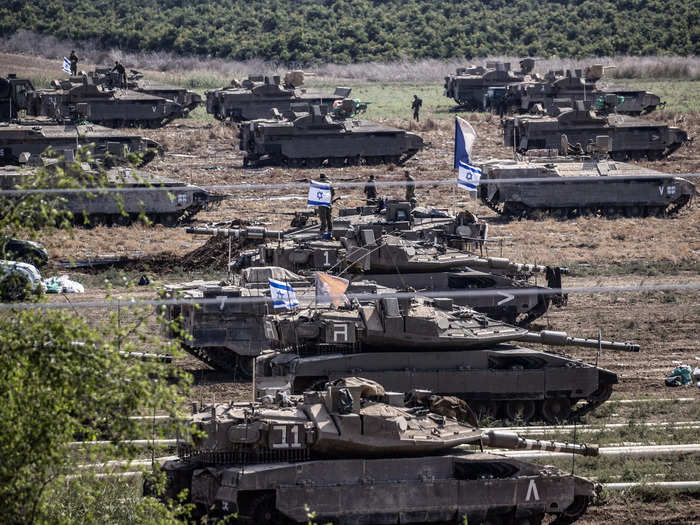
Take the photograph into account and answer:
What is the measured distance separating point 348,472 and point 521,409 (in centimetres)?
658

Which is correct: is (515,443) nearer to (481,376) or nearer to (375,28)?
(481,376)

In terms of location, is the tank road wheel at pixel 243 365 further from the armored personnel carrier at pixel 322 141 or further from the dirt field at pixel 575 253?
the armored personnel carrier at pixel 322 141

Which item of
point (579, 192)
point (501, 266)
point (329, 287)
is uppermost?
point (329, 287)

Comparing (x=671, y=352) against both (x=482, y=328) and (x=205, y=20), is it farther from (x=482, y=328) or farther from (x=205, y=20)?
(x=205, y=20)

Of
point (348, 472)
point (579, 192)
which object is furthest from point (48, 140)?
point (348, 472)

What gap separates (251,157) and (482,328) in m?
30.6

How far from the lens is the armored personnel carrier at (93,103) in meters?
55.7

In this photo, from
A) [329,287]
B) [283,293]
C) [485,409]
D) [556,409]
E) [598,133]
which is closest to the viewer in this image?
[329,287]

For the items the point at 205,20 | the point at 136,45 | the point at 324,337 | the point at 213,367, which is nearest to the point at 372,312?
the point at 324,337

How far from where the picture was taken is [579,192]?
41562 millimetres

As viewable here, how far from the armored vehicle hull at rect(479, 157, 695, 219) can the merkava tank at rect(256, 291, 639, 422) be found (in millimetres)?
19268

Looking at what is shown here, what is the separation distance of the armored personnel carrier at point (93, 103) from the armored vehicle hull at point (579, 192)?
1906 centimetres

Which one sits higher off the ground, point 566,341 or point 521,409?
point 566,341

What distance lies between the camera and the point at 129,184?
127ft
